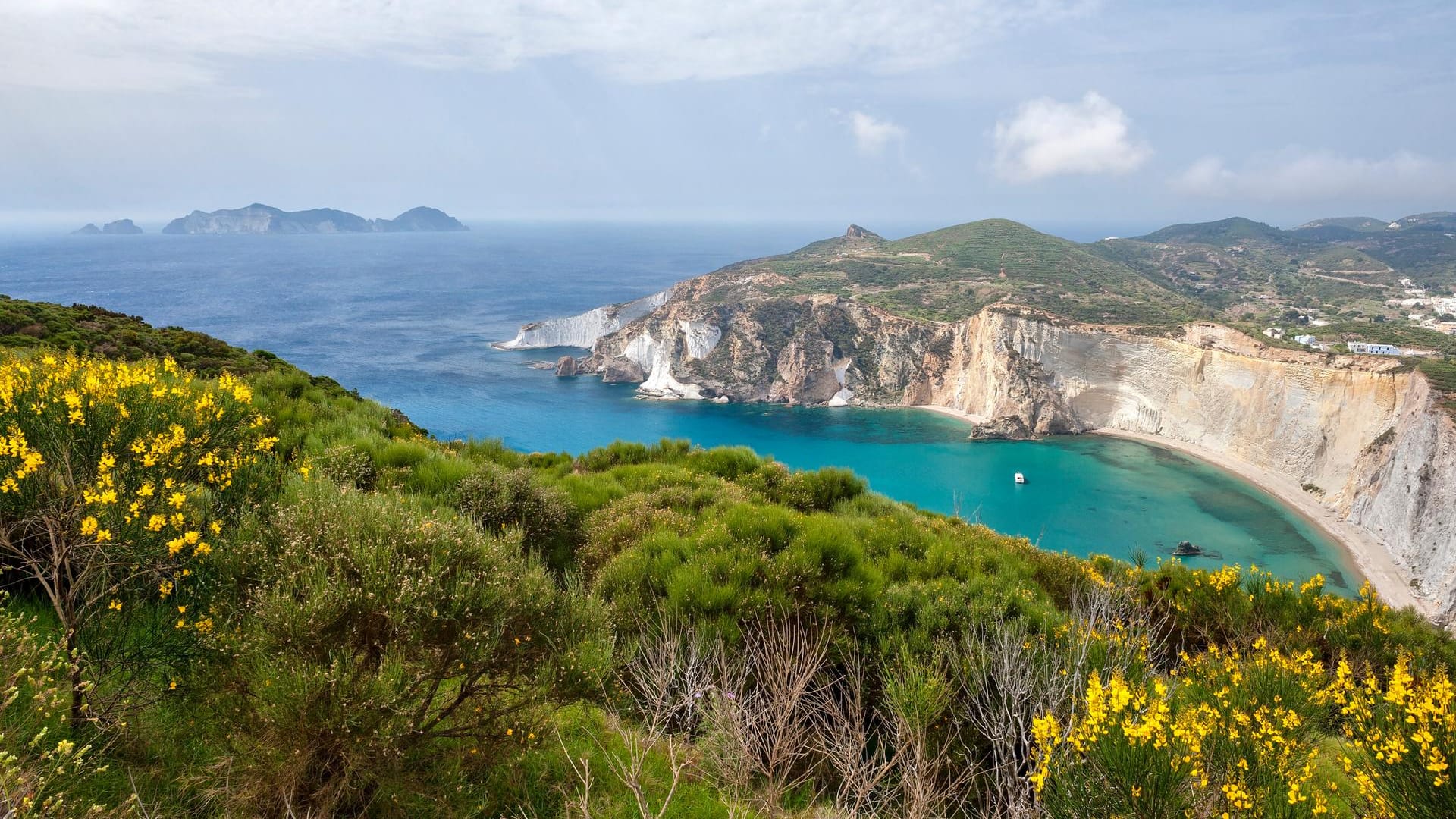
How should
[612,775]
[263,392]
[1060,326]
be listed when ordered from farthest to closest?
[1060,326] → [263,392] → [612,775]

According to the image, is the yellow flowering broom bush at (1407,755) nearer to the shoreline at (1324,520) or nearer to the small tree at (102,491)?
the small tree at (102,491)

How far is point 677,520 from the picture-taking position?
31.8ft

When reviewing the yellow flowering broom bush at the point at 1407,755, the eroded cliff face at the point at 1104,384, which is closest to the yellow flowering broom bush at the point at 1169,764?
the yellow flowering broom bush at the point at 1407,755

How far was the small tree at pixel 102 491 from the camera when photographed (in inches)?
155

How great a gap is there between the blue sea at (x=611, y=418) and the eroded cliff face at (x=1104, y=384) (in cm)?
285

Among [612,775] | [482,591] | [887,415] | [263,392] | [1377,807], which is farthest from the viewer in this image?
[887,415]

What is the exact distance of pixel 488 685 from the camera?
4.52m

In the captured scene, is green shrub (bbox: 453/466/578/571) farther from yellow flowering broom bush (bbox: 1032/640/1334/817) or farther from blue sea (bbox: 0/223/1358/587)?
yellow flowering broom bush (bbox: 1032/640/1334/817)

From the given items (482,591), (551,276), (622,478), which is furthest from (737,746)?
(551,276)

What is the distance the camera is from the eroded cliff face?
114 feet

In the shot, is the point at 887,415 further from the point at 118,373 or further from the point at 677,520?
the point at 118,373

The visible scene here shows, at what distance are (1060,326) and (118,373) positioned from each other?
60933 millimetres

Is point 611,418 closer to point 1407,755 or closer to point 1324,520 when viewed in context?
point 1324,520

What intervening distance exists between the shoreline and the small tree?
110 feet
